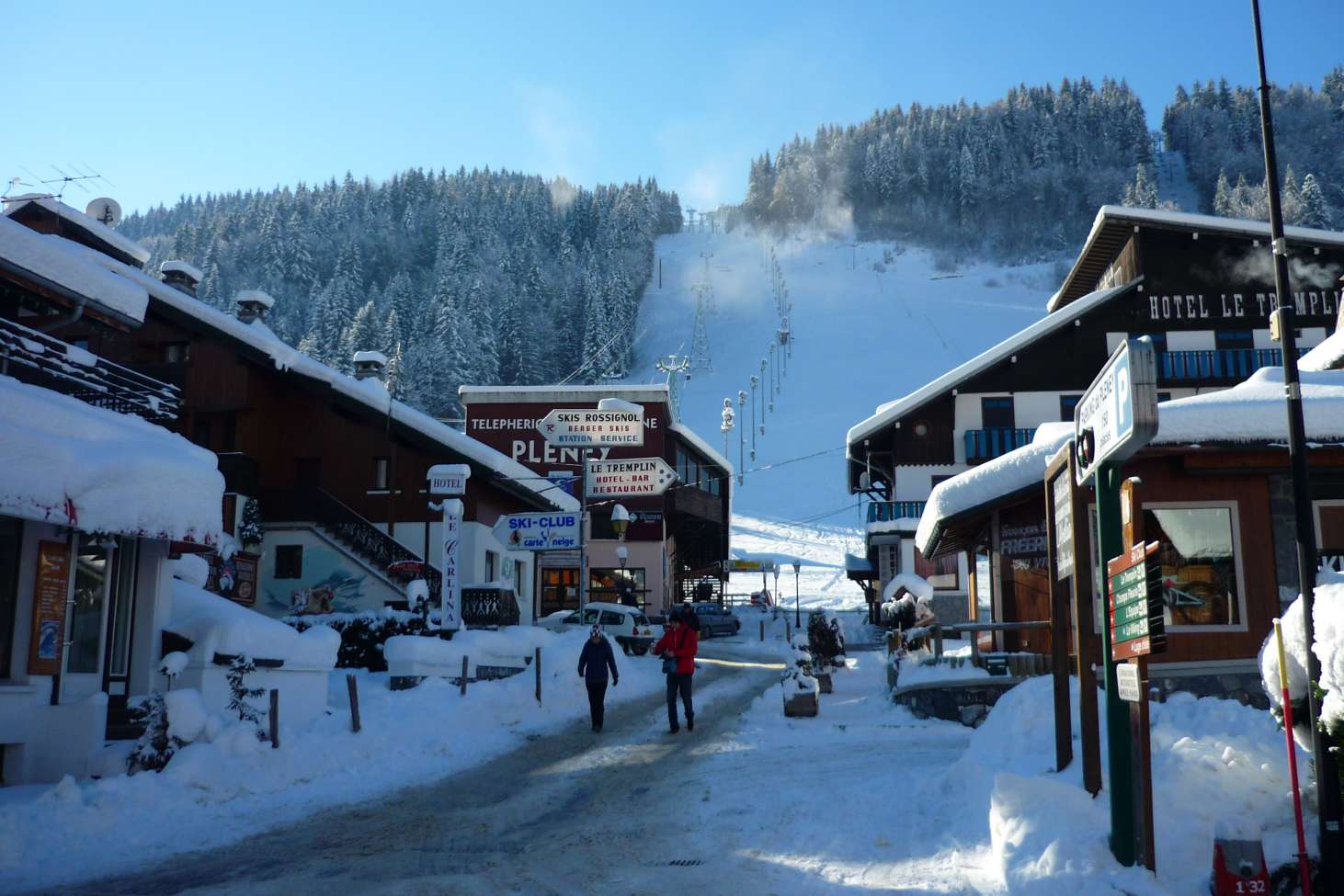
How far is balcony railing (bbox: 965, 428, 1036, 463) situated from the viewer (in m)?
38.8

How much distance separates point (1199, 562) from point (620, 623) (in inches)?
888

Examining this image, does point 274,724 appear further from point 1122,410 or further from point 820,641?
point 820,641

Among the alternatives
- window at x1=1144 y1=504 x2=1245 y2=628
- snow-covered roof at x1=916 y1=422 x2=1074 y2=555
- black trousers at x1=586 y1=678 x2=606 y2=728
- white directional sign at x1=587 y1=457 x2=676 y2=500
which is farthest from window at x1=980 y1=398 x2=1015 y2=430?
black trousers at x1=586 y1=678 x2=606 y2=728

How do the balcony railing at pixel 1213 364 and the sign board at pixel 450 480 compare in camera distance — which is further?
the balcony railing at pixel 1213 364

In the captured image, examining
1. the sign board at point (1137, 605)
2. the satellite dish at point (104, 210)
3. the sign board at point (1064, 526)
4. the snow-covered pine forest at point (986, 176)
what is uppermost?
the snow-covered pine forest at point (986, 176)

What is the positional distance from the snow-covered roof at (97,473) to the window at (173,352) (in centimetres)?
2010

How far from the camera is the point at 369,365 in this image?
39.0 metres

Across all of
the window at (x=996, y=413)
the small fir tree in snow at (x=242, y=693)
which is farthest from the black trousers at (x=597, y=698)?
the window at (x=996, y=413)

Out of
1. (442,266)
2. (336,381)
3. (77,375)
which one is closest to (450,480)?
(77,375)

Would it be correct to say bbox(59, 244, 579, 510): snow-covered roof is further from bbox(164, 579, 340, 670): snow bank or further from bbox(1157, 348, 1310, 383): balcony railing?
bbox(1157, 348, 1310, 383): balcony railing

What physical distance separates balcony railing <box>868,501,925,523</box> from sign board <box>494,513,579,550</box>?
17973 millimetres

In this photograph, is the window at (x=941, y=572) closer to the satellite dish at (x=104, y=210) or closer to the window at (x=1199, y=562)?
the window at (x=1199, y=562)

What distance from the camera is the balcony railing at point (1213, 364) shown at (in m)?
37.3

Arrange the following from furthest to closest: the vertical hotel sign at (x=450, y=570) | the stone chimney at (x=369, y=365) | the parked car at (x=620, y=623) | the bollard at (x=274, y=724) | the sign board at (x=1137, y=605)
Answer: the stone chimney at (x=369, y=365)
the parked car at (x=620, y=623)
the vertical hotel sign at (x=450, y=570)
the bollard at (x=274, y=724)
the sign board at (x=1137, y=605)
